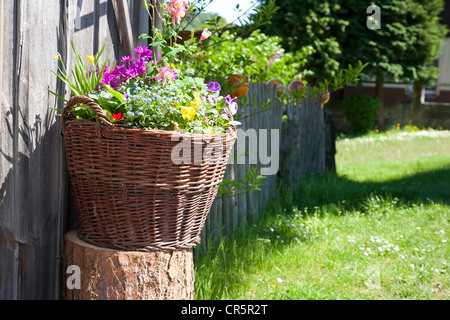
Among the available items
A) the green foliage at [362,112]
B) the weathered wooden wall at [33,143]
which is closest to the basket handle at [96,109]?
the weathered wooden wall at [33,143]

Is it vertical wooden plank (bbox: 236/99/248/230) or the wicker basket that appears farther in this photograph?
vertical wooden plank (bbox: 236/99/248/230)

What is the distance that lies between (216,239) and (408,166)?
5.19m

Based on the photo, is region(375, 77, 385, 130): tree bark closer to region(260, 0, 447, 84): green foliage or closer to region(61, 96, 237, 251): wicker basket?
region(260, 0, 447, 84): green foliage

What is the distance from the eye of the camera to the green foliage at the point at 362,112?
1334 cm

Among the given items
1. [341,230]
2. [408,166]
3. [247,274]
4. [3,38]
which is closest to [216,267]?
[247,274]

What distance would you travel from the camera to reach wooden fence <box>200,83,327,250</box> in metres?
3.76

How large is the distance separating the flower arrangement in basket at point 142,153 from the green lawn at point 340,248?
85 cm

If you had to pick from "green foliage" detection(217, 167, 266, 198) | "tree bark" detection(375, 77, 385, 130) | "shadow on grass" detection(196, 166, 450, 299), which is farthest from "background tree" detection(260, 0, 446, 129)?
"green foliage" detection(217, 167, 266, 198)

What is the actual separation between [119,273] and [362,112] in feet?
39.9

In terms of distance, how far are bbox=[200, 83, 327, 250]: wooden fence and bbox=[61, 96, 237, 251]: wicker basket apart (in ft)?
3.70

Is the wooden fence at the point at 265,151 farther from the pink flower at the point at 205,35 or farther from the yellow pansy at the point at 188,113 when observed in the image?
the yellow pansy at the point at 188,113
